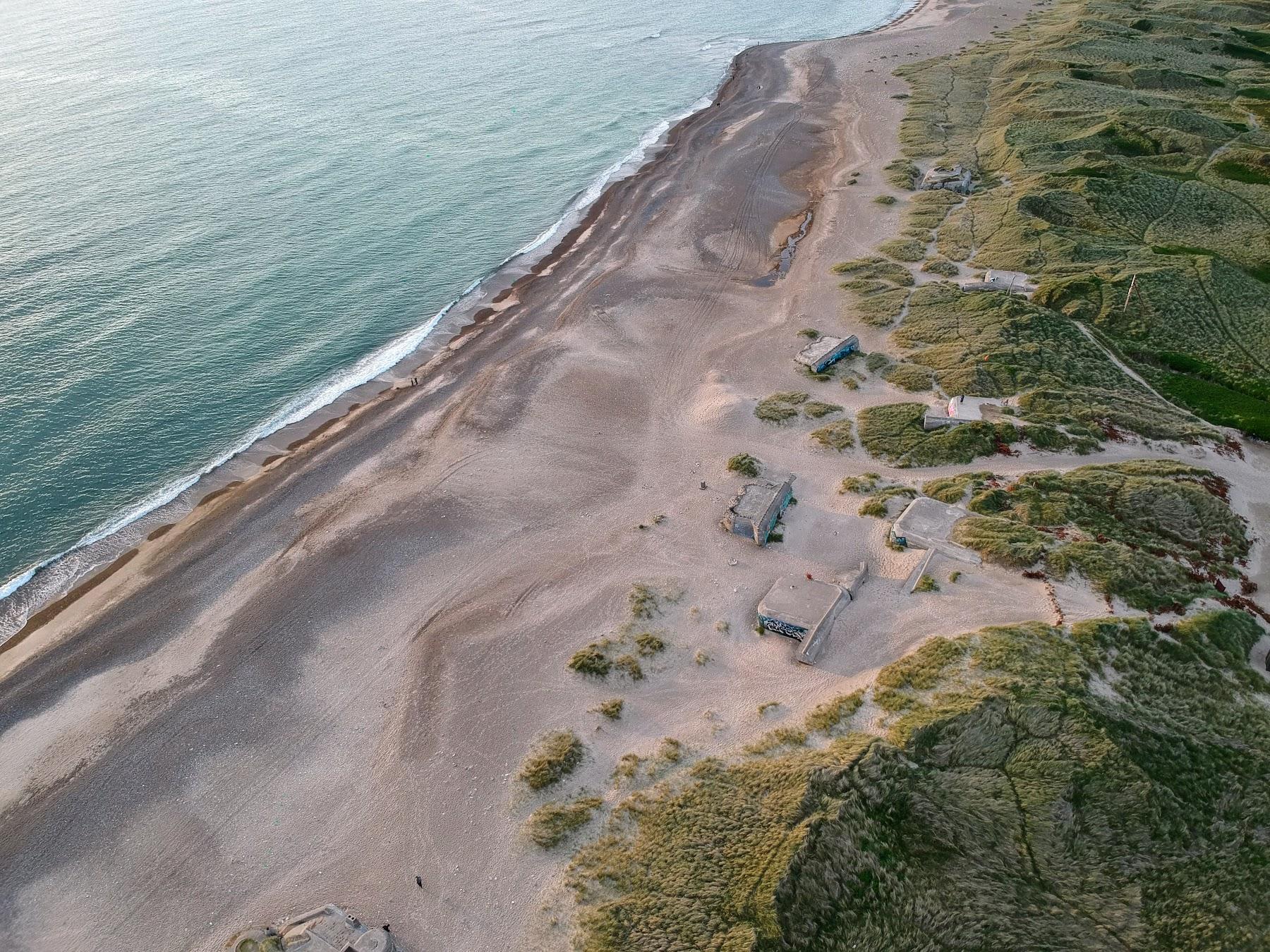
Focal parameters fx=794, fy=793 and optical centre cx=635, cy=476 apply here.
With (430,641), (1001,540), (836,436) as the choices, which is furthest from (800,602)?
(430,641)

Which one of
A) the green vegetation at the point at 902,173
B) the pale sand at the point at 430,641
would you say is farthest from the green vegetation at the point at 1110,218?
the pale sand at the point at 430,641

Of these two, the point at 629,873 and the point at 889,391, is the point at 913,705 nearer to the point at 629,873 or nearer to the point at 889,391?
the point at 629,873

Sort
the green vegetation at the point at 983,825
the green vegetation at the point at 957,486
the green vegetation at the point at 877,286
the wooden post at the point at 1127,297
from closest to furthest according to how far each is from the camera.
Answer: the green vegetation at the point at 983,825
the green vegetation at the point at 957,486
the wooden post at the point at 1127,297
the green vegetation at the point at 877,286

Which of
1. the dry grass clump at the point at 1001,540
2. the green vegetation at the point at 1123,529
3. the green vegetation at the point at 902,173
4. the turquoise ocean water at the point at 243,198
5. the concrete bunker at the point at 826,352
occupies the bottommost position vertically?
the green vegetation at the point at 1123,529

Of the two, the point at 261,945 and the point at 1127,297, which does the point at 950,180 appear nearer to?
the point at 1127,297

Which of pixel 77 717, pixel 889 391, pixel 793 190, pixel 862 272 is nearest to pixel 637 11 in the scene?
pixel 793 190

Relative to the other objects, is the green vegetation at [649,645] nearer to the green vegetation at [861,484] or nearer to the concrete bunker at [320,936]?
the green vegetation at [861,484]
